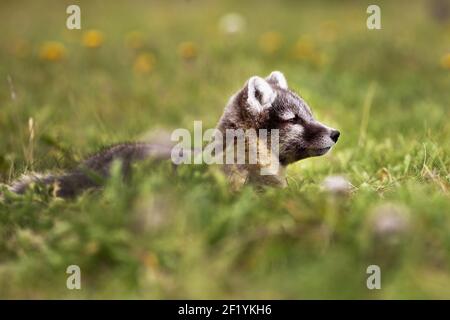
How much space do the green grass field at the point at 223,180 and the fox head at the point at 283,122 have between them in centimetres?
28

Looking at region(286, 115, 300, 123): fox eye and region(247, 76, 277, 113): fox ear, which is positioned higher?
region(247, 76, 277, 113): fox ear

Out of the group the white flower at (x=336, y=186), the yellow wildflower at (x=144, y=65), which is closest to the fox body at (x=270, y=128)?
the white flower at (x=336, y=186)

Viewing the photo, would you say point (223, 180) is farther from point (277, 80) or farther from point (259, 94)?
point (277, 80)

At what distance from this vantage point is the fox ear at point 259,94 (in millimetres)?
5852

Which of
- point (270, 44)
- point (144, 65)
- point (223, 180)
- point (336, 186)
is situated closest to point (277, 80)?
point (223, 180)

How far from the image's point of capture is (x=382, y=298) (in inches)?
153

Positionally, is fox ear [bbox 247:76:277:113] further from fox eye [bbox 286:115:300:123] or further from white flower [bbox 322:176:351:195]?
white flower [bbox 322:176:351:195]

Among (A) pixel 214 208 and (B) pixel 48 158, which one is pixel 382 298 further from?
(B) pixel 48 158

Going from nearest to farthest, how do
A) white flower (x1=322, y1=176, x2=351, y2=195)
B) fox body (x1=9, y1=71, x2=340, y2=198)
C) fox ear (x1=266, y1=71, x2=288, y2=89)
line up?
white flower (x1=322, y1=176, x2=351, y2=195), fox body (x1=9, y1=71, x2=340, y2=198), fox ear (x1=266, y1=71, x2=288, y2=89)

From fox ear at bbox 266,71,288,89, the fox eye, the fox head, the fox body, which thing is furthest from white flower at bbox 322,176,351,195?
fox ear at bbox 266,71,288,89

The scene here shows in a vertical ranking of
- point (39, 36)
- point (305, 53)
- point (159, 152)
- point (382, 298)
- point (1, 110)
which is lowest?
point (382, 298)

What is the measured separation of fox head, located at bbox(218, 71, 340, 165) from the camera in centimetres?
585

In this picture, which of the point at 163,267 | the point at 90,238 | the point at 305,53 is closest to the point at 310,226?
the point at 163,267

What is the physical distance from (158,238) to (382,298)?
53.2 inches
